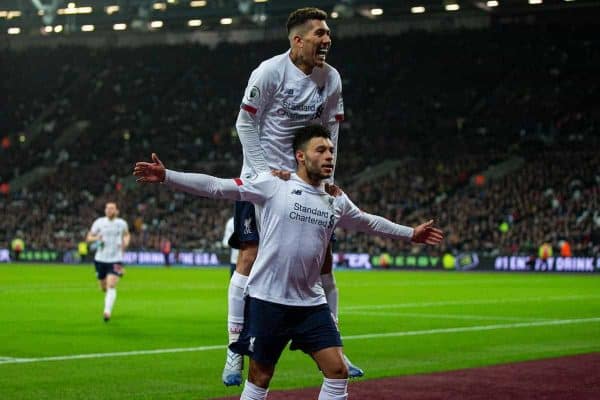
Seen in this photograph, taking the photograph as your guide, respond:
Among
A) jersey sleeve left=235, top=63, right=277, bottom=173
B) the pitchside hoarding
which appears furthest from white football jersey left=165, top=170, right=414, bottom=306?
the pitchside hoarding

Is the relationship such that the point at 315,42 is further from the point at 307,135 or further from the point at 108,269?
the point at 108,269

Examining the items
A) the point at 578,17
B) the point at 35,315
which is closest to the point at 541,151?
the point at 578,17

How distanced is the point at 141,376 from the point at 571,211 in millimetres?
31549

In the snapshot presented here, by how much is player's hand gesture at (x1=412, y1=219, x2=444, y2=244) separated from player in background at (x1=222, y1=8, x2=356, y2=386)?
0.86 metres

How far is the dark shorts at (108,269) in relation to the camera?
1961cm

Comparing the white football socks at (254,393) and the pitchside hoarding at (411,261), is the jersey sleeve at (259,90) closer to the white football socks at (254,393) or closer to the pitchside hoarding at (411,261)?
the white football socks at (254,393)

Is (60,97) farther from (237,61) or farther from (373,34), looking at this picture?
(373,34)

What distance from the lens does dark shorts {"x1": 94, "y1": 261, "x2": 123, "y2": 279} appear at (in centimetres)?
1961

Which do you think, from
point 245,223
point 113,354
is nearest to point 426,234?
point 245,223

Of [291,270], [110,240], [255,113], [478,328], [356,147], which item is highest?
[356,147]

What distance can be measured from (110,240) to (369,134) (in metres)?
33.7

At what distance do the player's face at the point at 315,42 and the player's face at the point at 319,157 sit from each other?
4.53 feet

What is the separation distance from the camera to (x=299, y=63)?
27.0 feet

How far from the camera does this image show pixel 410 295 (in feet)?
86.5
